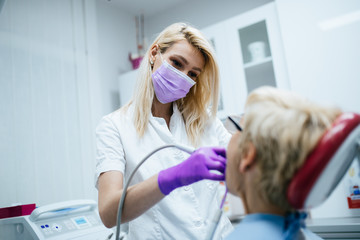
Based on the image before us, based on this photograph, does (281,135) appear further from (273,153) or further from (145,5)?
(145,5)

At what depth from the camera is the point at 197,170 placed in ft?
3.01

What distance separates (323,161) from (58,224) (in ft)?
4.78

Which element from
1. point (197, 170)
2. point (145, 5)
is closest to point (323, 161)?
point (197, 170)

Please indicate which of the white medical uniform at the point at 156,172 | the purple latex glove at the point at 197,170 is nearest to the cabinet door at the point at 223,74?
the white medical uniform at the point at 156,172

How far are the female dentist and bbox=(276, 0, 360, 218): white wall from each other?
0.94 m

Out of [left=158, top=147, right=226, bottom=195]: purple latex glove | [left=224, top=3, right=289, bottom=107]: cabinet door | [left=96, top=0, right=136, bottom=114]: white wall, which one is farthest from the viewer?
[left=96, top=0, right=136, bottom=114]: white wall

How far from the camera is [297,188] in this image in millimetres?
649

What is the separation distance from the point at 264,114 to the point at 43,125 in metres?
2.11

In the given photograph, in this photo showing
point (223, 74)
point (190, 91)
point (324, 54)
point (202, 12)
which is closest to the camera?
point (190, 91)

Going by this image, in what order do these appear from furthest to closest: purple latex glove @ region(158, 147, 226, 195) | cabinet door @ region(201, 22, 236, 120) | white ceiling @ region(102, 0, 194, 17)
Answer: white ceiling @ region(102, 0, 194, 17)
cabinet door @ region(201, 22, 236, 120)
purple latex glove @ region(158, 147, 226, 195)

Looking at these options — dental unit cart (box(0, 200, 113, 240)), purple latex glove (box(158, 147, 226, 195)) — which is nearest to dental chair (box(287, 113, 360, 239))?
purple latex glove (box(158, 147, 226, 195))

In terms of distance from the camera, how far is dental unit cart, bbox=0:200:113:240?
152 cm

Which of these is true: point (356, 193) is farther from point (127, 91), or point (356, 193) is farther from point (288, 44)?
point (127, 91)

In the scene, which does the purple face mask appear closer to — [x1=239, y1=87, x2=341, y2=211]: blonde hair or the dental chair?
[x1=239, y1=87, x2=341, y2=211]: blonde hair
